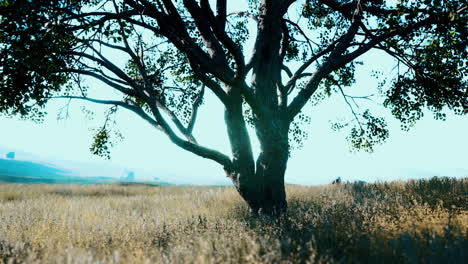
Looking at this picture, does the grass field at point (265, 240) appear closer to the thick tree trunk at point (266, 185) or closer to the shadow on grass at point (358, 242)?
the shadow on grass at point (358, 242)

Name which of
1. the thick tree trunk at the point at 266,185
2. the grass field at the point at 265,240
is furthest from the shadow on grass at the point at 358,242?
the thick tree trunk at the point at 266,185

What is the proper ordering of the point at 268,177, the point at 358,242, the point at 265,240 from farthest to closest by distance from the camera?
the point at 268,177, the point at 358,242, the point at 265,240

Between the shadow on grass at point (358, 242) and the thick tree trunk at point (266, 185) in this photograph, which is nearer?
the shadow on grass at point (358, 242)

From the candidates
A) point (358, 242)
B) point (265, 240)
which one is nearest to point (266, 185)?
point (358, 242)

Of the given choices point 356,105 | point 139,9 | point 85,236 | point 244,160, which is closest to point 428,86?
point 356,105

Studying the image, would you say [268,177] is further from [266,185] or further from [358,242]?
[358,242]

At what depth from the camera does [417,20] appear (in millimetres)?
8062

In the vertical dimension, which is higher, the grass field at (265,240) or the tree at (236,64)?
the tree at (236,64)

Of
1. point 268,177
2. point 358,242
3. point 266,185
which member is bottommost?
point 358,242

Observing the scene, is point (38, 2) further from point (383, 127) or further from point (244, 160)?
point (383, 127)

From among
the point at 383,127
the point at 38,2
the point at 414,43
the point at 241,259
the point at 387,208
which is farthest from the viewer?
the point at 383,127

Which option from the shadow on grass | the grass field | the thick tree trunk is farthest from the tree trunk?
the shadow on grass

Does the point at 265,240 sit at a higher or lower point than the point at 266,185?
lower

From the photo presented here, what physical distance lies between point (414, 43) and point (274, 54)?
4.58 m
